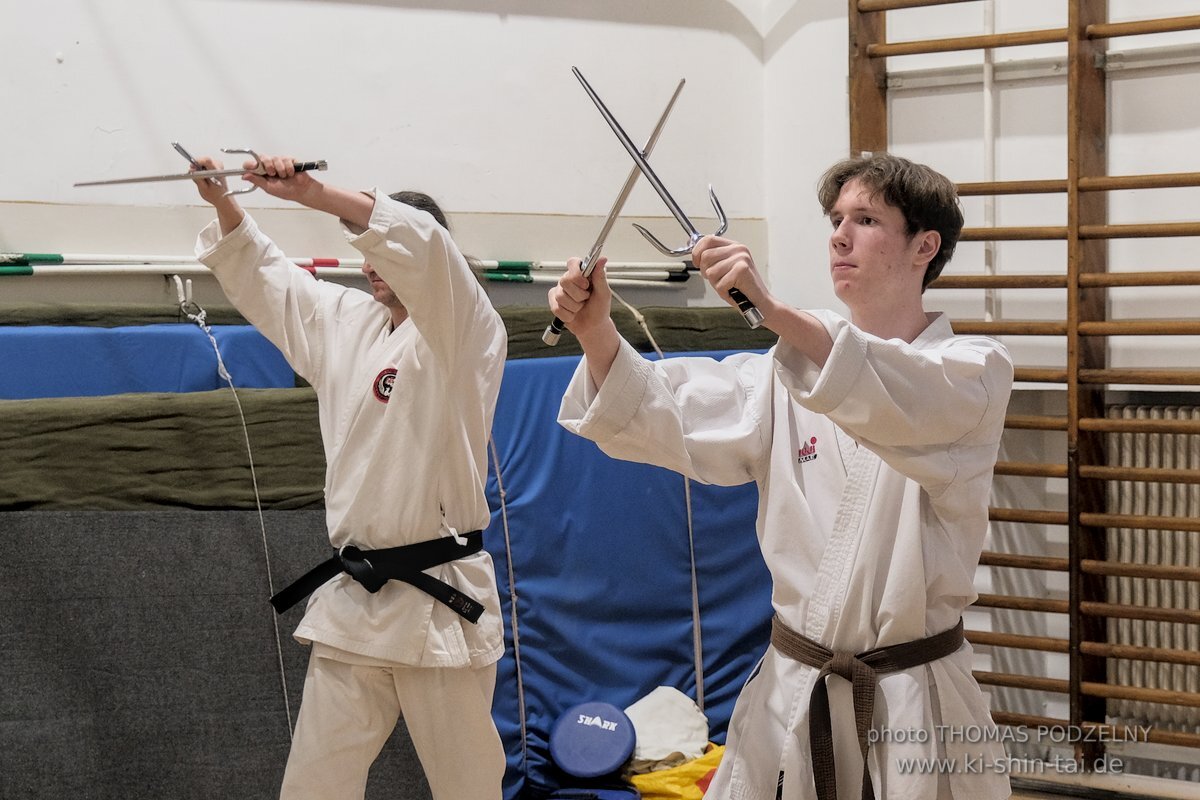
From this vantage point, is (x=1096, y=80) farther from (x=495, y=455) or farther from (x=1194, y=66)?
(x=495, y=455)

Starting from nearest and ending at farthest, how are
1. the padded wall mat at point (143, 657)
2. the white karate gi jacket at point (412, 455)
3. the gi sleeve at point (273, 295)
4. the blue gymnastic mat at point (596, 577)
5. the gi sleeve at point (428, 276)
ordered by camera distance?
the gi sleeve at point (428, 276), the white karate gi jacket at point (412, 455), the gi sleeve at point (273, 295), the padded wall mat at point (143, 657), the blue gymnastic mat at point (596, 577)

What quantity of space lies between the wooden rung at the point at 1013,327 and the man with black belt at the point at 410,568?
5.73 feet

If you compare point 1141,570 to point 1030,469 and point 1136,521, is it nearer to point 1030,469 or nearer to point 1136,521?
point 1136,521

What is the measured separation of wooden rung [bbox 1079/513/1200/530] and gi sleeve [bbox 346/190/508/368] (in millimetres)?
2012

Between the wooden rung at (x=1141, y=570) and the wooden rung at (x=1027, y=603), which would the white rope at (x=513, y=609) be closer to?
the wooden rung at (x=1027, y=603)

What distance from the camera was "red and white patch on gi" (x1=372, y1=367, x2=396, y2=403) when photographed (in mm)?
2174

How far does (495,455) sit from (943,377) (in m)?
1.74

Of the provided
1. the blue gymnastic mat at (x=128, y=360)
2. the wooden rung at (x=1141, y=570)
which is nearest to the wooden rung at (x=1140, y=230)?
the wooden rung at (x=1141, y=570)

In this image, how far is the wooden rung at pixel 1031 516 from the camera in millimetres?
3398

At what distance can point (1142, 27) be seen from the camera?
3.19 meters

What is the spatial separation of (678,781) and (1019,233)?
1807mm

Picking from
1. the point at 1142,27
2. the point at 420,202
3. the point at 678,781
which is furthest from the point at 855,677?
the point at 1142,27

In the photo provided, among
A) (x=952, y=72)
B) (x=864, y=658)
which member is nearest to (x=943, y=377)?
(x=864, y=658)

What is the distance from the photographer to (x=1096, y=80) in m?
3.39
